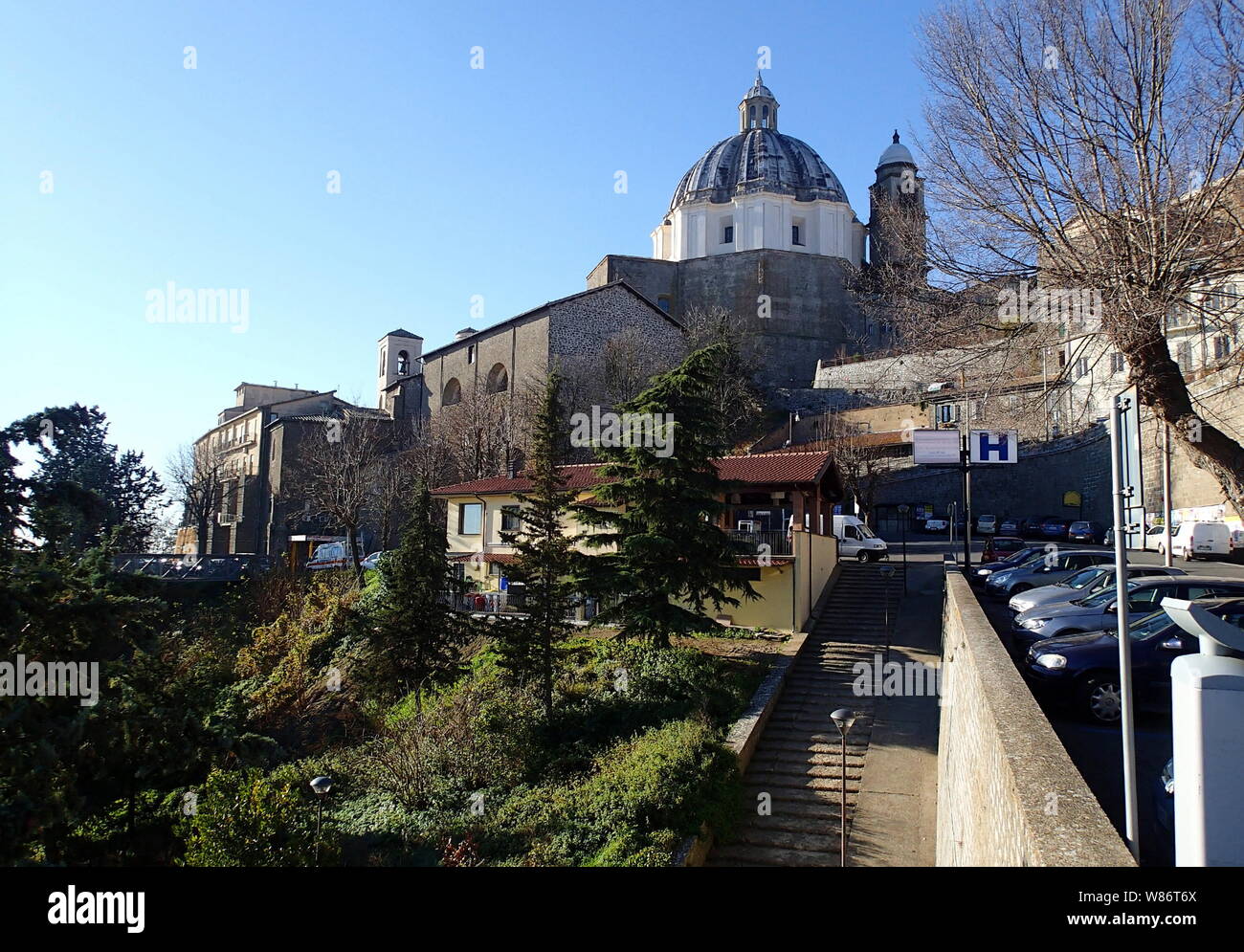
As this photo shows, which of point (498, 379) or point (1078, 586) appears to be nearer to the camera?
point (1078, 586)

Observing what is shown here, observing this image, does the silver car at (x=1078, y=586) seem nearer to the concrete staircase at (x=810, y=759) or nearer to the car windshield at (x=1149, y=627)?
the concrete staircase at (x=810, y=759)

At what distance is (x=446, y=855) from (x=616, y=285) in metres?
47.1

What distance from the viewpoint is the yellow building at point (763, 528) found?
24.3m

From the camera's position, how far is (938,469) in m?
55.2

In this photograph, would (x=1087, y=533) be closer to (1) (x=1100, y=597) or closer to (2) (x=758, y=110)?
(1) (x=1100, y=597)

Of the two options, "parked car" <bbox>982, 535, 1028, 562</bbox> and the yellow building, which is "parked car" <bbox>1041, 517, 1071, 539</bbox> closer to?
"parked car" <bbox>982, 535, 1028, 562</bbox>

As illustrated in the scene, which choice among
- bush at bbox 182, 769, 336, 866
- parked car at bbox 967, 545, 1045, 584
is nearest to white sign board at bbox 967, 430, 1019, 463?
parked car at bbox 967, 545, 1045, 584

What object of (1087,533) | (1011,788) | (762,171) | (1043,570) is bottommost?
(1011,788)

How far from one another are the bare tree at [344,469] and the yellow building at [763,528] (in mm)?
9569

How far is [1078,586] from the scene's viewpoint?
1900 cm

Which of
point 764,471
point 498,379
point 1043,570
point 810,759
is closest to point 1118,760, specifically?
point 810,759

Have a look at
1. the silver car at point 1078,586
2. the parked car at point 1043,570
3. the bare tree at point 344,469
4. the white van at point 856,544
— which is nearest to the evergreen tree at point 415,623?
the silver car at point 1078,586

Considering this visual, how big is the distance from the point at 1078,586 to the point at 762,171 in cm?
6259

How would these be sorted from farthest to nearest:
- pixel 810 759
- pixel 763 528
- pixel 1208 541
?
pixel 1208 541 → pixel 763 528 → pixel 810 759
